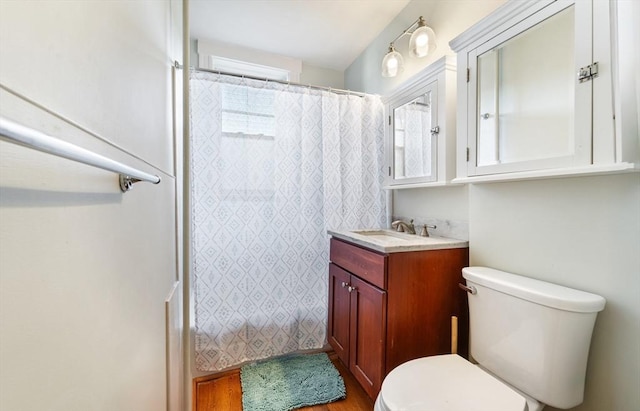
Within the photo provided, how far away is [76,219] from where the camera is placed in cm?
32

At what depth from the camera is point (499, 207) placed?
49.3 inches

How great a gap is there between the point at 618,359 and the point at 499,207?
64 cm

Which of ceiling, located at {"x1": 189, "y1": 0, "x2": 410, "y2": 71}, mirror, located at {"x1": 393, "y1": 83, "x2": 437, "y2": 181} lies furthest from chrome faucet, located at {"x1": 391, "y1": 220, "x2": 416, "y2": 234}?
ceiling, located at {"x1": 189, "y1": 0, "x2": 410, "y2": 71}

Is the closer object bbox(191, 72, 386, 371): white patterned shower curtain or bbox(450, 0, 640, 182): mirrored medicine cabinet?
bbox(450, 0, 640, 182): mirrored medicine cabinet

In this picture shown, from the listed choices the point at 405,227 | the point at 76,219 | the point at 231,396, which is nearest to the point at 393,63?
the point at 405,227

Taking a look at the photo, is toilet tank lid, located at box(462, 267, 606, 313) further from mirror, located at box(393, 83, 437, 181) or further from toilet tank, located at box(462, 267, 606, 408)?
mirror, located at box(393, 83, 437, 181)

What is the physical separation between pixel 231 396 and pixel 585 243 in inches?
73.9

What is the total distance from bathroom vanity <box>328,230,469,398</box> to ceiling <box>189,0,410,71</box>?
160cm

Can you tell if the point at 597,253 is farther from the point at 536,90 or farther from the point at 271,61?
the point at 271,61

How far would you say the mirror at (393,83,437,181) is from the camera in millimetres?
1568

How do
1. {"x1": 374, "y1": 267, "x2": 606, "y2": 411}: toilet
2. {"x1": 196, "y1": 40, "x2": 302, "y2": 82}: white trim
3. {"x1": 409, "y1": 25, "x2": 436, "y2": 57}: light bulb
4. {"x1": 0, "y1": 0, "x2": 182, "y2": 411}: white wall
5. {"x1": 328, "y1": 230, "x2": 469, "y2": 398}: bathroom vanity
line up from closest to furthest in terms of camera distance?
{"x1": 0, "y1": 0, "x2": 182, "y2": 411}: white wall → {"x1": 374, "y1": 267, "x2": 606, "y2": 411}: toilet → {"x1": 328, "y1": 230, "x2": 469, "y2": 398}: bathroom vanity → {"x1": 409, "y1": 25, "x2": 436, "y2": 57}: light bulb → {"x1": 196, "y1": 40, "x2": 302, "y2": 82}: white trim

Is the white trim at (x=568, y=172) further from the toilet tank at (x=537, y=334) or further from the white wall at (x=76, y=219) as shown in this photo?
the white wall at (x=76, y=219)

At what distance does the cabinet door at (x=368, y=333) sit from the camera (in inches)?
50.1

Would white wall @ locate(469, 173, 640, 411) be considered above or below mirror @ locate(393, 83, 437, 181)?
below
